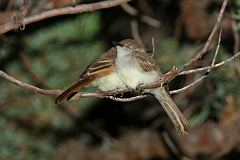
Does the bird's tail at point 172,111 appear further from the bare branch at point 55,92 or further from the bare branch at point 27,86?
the bare branch at point 27,86

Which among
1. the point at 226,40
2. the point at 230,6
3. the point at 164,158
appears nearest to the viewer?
the point at 230,6

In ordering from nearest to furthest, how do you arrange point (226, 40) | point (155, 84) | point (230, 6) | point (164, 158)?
point (155, 84) → point (230, 6) → point (226, 40) → point (164, 158)

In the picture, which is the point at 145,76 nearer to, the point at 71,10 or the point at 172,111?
the point at 172,111

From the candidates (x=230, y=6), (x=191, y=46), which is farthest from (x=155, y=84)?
(x=191, y=46)

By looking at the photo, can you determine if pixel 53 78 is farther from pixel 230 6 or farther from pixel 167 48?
pixel 230 6

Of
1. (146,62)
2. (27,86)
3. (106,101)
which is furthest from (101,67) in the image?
(106,101)

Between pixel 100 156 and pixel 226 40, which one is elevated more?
pixel 226 40

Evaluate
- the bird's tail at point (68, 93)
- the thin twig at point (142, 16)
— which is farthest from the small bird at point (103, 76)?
the thin twig at point (142, 16)

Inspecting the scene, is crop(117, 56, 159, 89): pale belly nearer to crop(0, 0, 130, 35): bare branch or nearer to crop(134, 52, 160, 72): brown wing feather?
crop(134, 52, 160, 72): brown wing feather
